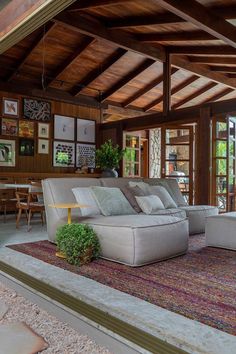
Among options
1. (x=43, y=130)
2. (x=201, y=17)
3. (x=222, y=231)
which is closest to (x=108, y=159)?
(x=43, y=130)

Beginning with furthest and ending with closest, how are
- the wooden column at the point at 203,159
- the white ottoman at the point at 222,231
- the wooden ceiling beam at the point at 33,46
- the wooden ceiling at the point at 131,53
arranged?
the wooden column at the point at 203,159, the wooden ceiling beam at the point at 33,46, the wooden ceiling at the point at 131,53, the white ottoman at the point at 222,231

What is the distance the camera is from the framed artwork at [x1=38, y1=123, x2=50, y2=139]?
7.43m

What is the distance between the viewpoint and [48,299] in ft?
7.58

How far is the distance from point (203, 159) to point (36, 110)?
4.00 m

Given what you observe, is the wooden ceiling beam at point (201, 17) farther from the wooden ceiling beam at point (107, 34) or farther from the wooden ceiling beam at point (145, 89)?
the wooden ceiling beam at point (145, 89)

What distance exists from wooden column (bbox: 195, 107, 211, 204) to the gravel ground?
445 cm

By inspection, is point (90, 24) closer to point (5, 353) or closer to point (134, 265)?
point (134, 265)

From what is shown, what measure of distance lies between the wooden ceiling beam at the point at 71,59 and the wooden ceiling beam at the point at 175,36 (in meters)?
1.07

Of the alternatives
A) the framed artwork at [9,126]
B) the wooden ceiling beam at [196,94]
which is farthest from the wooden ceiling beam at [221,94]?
the framed artwork at [9,126]

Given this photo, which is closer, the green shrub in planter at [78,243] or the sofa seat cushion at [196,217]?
the green shrub in planter at [78,243]

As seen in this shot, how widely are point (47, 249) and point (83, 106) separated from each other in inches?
216

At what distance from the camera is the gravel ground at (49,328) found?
1.76 m

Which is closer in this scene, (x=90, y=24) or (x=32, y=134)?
(x=90, y=24)

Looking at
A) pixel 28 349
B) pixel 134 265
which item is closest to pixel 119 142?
pixel 134 265
